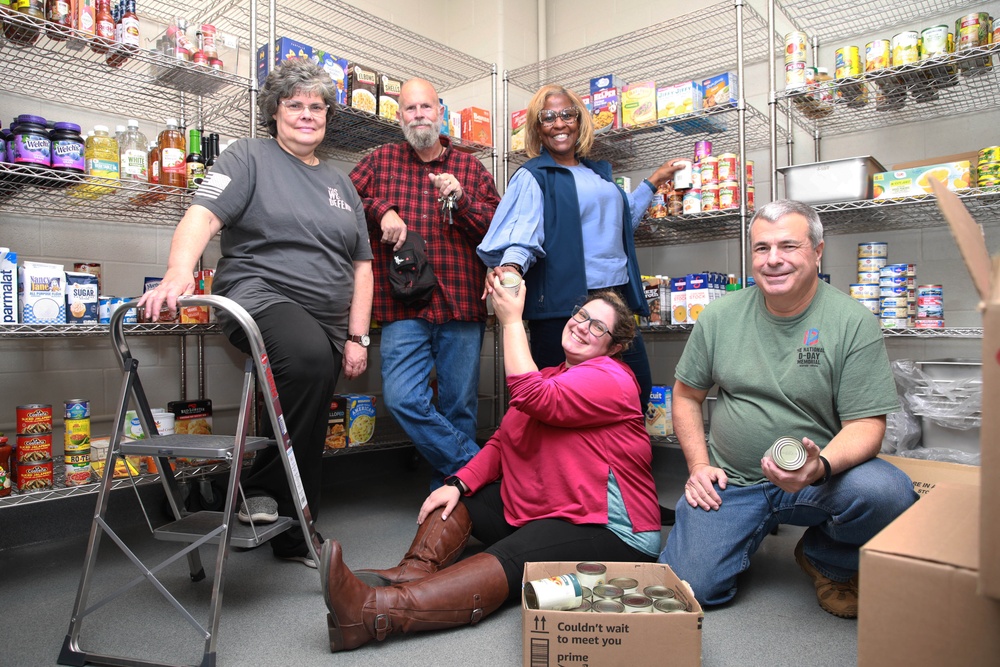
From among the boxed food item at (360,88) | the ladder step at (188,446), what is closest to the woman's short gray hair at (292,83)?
the boxed food item at (360,88)

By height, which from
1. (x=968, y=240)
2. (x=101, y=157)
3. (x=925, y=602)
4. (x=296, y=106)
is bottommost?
(x=925, y=602)

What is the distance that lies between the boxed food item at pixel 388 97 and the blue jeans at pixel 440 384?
100 centimetres

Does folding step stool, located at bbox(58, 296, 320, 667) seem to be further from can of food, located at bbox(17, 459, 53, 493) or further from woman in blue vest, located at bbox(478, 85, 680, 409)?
woman in blue vest, located at bbox(478, 85, 680, 409)

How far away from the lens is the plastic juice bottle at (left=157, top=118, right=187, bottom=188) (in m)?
2.43

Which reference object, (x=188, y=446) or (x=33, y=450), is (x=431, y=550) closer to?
(x=188, y=446)

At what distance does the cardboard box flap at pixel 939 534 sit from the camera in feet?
2.38

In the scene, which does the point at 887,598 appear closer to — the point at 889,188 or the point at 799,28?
the point at 889,188

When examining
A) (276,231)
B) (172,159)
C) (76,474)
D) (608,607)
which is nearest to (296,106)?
(276,231)

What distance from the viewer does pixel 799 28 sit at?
10.3 ft

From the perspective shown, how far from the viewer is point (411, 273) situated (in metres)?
2.54

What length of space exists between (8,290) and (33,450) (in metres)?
0.50

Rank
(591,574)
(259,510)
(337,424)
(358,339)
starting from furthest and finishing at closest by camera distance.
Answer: (337,424)
(358,339)
(259,510)
(591,574)

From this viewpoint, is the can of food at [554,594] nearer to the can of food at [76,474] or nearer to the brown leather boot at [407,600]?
the brown leather boot at [407,600]

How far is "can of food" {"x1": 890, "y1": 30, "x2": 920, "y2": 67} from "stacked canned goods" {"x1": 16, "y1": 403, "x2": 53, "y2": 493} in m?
3.16
